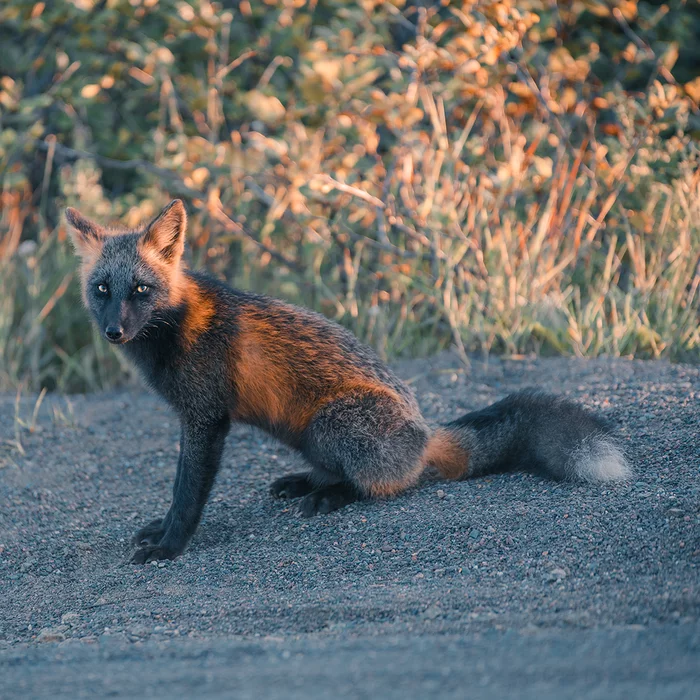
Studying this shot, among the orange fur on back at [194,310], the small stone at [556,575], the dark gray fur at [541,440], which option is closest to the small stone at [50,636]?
the orange fur on back at [194,310]

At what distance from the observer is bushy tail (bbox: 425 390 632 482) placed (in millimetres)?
4246

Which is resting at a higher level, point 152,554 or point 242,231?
point 242,231

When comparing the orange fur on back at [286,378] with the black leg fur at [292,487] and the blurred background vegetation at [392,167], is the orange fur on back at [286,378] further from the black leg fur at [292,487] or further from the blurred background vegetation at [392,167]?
the blurred background vegetation at [392,167]

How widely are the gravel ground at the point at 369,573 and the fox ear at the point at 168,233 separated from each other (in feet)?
4.91

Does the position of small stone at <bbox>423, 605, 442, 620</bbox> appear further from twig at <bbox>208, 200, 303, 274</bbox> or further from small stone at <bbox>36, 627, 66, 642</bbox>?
twig at <bbox>208, 200, 303, 274</bbox>

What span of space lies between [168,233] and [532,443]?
2.27 meters

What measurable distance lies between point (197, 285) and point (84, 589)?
1717mm

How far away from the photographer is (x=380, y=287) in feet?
26.4

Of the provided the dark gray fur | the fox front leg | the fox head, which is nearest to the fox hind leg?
the dark gray fur

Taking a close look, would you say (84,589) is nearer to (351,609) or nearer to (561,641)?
(351,609)

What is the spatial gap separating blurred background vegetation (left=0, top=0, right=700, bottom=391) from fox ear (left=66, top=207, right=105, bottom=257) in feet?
6.68

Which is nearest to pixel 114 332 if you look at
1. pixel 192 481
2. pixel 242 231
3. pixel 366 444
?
pixel 192 481

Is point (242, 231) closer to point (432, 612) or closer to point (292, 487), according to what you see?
point (292, 487)

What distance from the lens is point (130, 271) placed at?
180 inches
